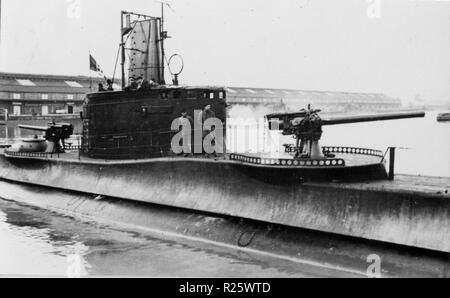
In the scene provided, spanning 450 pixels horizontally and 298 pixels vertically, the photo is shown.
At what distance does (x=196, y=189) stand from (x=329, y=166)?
4.32 metres

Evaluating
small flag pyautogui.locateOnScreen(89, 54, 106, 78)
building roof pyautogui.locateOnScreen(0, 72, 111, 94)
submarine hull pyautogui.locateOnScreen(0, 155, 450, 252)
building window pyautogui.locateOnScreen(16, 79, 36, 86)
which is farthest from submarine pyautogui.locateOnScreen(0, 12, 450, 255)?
building window pyautogui.locateOnScreen(16, 79, 36, 86)

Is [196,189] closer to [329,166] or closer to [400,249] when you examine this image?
[329,166]

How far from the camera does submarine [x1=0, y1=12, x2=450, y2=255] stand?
10643 millimetres

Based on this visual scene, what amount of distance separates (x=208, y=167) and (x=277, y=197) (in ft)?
8.60

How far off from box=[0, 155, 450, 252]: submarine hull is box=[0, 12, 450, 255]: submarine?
0.02m

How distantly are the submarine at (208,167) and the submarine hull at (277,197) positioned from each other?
25 mm

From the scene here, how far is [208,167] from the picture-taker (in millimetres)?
13984

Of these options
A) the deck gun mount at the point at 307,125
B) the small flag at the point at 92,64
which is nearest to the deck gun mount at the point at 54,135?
the small flag at the point at 92,64

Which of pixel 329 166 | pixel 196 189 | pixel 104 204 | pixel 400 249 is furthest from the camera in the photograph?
pixel 104 204

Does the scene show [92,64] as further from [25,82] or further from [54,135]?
[25,82]

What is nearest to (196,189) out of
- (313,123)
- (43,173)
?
(313,123)

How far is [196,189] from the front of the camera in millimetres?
14250

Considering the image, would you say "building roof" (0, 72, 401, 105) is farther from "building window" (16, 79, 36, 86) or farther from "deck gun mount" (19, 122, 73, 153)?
"deck gun mount" (19, 122, 73, 153)

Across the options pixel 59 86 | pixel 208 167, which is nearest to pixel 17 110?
pixel 59 86
